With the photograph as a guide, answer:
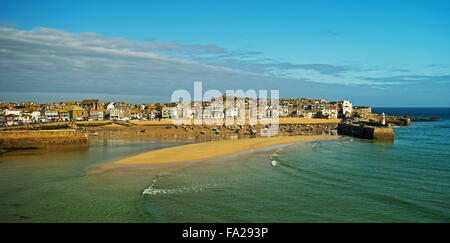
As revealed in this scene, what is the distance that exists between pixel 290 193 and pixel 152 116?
91.8m

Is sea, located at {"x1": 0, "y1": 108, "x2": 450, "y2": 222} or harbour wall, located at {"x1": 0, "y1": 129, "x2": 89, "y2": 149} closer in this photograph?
sea, located at {"x1": 0, "y1": 108, "x2": 450, "y2": 222}

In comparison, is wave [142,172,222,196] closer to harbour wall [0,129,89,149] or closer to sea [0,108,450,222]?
sea [0,108,450,222]

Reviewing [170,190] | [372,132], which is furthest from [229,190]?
[372,132]

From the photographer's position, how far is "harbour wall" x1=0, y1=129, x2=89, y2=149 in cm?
3578

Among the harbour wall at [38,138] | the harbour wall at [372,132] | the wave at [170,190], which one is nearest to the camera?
the wave at [170,190]

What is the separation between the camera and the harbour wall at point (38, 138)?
3578 cm

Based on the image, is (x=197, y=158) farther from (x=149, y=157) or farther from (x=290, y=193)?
(x=290, y=193)

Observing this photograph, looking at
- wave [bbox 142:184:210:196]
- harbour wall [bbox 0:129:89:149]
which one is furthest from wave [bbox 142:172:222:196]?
harbour wall [bbox 0:129:89:149]

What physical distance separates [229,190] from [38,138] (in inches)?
1204

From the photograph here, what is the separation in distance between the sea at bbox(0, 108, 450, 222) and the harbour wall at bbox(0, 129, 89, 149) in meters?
9.58

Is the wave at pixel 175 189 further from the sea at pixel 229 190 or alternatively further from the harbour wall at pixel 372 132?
the harbour wall at pixel 372 132

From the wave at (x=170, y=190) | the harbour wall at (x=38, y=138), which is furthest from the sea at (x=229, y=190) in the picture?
the harbour wall at (x=38, y=138)

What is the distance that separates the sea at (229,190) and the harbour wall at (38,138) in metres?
9.58

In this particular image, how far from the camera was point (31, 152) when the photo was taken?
31.2 m
